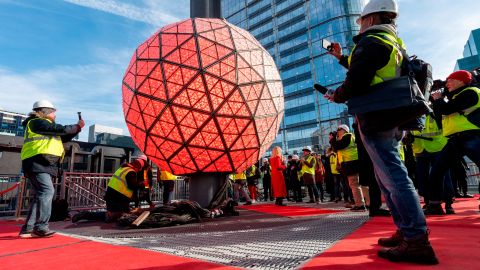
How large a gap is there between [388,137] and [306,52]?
155ft

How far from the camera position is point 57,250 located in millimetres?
2365

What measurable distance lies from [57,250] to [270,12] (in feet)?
189

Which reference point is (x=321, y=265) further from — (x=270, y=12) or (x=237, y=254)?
(x=270, y=12)

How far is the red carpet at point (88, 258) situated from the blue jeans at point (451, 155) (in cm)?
353

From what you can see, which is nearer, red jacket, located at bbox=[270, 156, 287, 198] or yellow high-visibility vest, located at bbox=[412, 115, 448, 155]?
yellow high-visibility vest, located at bbox=[412, 115, 448, 155]

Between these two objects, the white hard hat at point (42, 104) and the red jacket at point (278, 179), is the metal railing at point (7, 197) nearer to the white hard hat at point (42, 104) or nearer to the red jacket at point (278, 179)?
the white hard hat at point (42, 104)

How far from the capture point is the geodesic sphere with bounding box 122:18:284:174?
359 centimetres

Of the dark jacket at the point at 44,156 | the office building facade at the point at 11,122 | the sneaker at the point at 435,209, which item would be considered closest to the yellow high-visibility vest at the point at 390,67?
the sneaker at the point at 435,209

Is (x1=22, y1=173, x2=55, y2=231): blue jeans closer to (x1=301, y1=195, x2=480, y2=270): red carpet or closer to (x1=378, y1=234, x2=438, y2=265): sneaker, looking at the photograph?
(x1=301, y1=195, x2=480, y2=270): red carpet

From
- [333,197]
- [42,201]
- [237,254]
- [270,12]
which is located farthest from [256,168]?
[270,12]

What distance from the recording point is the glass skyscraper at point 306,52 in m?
39.1

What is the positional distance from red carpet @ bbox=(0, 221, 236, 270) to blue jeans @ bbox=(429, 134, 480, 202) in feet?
11.6

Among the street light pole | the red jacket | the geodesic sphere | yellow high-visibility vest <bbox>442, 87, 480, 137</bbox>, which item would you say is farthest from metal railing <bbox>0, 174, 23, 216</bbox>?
yellow high-visibility vest <bbox>442, 87, 480, 137</bbox>

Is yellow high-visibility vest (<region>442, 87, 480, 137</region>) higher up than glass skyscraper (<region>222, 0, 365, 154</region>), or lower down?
lower down
